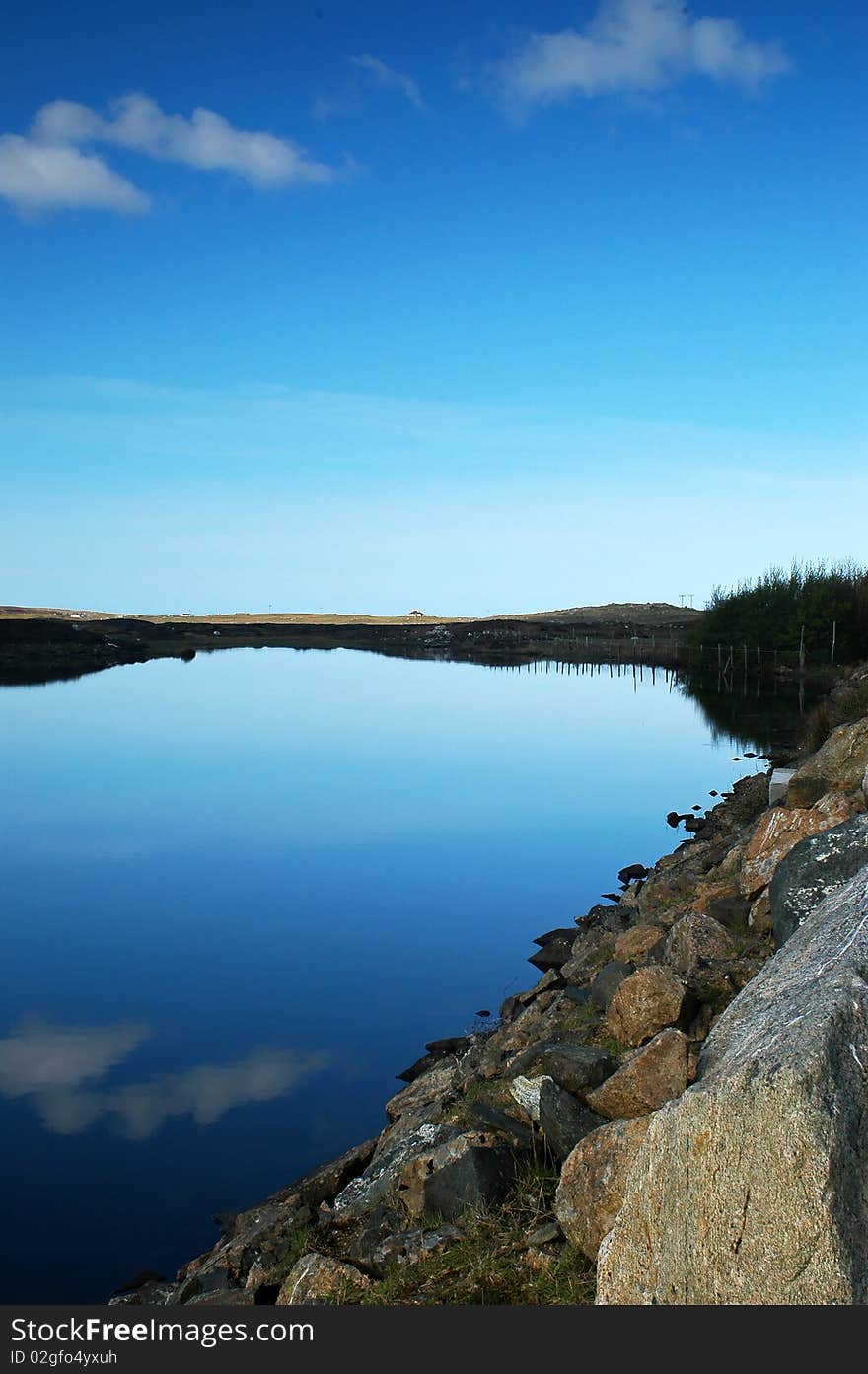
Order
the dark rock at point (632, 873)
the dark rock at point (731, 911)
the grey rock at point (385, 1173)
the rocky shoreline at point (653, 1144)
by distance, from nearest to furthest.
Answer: the rocky shoreline at point (653, 1144)
the grey rock at point (385, 1173)
the dark rock at point (731, 911)
the dark rock at point (632, 873)

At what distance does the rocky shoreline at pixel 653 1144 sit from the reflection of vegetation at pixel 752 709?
2666cm

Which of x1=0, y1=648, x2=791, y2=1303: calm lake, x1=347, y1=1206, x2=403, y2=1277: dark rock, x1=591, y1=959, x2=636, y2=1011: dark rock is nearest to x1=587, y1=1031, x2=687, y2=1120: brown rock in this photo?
x1=347, y1=1206, x2=403, y2=1277: dark rock

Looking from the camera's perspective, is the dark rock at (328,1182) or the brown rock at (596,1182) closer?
the brown rock at (596,1182)

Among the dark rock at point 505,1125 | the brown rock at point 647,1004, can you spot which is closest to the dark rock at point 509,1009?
the brown rock at point 647,1004

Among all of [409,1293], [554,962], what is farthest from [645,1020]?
[554,962]

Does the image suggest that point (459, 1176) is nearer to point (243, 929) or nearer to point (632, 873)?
point (243, 929)

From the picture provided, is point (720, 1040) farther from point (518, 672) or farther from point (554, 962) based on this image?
point (518, 672)

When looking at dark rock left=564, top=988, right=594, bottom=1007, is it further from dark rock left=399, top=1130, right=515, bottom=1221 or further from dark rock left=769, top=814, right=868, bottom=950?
dark rock left=399, top=1130, right=515, bottom=1221

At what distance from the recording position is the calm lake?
33.0 feet

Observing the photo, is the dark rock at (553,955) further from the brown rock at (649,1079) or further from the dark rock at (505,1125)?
the brown rock at (649,1079)

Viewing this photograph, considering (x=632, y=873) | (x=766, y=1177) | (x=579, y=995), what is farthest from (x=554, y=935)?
(x=766, y=1177)

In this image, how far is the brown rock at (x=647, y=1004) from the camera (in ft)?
22.0

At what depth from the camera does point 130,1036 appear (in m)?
13.1

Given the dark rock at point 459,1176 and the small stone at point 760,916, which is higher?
the small stone at point 760,916
